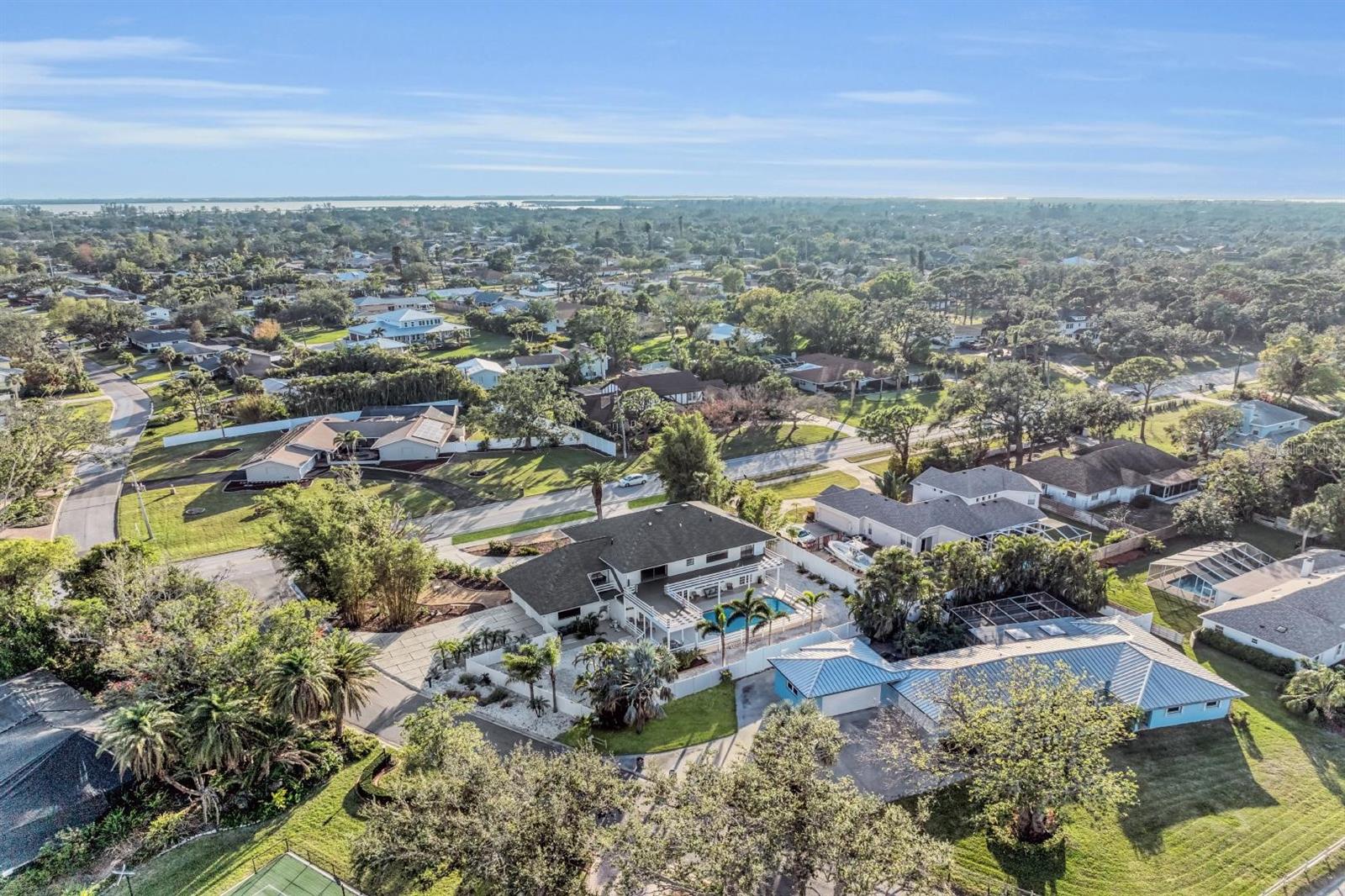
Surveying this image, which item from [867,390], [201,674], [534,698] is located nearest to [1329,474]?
[867,390]

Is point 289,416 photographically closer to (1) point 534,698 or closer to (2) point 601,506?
(2) point 601,506

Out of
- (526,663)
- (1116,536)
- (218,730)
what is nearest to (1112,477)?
(1116,536)

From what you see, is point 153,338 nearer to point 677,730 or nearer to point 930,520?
point 677,730

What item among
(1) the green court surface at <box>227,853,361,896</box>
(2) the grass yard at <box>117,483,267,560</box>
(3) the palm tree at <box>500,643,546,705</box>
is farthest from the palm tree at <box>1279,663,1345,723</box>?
(2) the grass yard at <box>117,483,267,560</box>

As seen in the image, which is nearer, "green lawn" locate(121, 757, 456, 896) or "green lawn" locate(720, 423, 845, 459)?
"green lawn" locate(121, 757, 456, 896)

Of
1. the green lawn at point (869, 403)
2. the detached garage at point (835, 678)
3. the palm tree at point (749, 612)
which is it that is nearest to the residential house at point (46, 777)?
the palm tree at point (749, 612)

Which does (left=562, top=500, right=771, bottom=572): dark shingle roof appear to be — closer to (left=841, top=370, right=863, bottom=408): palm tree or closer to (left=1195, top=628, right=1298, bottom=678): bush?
(left=1195, top=628, right=1298, bottom=678): bush
